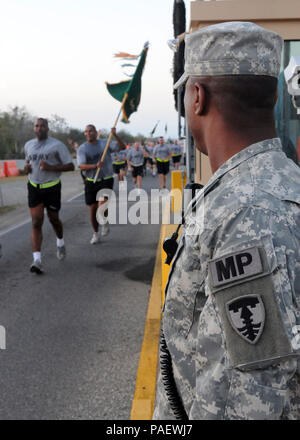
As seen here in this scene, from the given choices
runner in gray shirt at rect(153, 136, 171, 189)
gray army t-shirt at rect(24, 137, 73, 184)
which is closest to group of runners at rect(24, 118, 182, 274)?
gray army t-shirt at rect(24, 137, 73, 184)

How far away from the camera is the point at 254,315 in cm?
88

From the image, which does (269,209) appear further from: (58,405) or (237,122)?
(58,405)

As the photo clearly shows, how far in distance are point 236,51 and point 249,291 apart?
57 cm

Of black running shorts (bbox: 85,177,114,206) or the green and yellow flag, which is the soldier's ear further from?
black running shorts (bbox: 85,177,114,206)

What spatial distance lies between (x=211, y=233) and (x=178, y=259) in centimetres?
16

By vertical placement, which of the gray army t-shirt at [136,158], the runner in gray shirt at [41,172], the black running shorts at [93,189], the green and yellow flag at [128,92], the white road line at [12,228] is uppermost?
the green and yellow flag at [128,92]

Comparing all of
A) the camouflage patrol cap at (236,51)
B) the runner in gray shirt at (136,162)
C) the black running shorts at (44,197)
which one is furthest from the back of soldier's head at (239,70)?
the runner in gray shirt at (136,162)

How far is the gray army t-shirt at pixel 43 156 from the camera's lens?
19.2ft

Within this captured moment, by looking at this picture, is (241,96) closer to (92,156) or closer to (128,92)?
(128,92)

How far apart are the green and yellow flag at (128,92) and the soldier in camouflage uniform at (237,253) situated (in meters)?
5.92

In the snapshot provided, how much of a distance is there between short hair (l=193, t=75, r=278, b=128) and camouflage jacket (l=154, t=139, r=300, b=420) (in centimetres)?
11

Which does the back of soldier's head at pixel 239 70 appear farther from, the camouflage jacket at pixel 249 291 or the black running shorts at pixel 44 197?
the black running shorts at pixel 44 197

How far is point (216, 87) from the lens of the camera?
1.08 m
